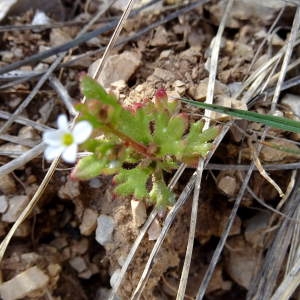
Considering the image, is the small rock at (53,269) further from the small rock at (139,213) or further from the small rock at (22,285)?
the small rock at (139,213)

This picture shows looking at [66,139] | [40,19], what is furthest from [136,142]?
[40,19]

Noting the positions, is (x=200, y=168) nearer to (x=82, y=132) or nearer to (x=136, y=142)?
(x=136, y=142)

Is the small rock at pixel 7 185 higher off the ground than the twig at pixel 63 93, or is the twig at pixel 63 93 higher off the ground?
the twig at pixel 63 93

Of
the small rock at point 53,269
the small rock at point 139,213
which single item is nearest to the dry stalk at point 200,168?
the small rock at point 139,213

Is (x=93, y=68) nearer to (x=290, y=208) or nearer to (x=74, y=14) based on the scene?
(x=74, y=14)

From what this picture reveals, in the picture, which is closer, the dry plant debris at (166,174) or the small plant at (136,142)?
the small plant at (136,142)

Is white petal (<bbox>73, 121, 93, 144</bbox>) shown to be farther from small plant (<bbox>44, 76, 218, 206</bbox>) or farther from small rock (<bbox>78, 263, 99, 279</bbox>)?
small rock (<bbox>78, 263, 99, 279</bbox>)
